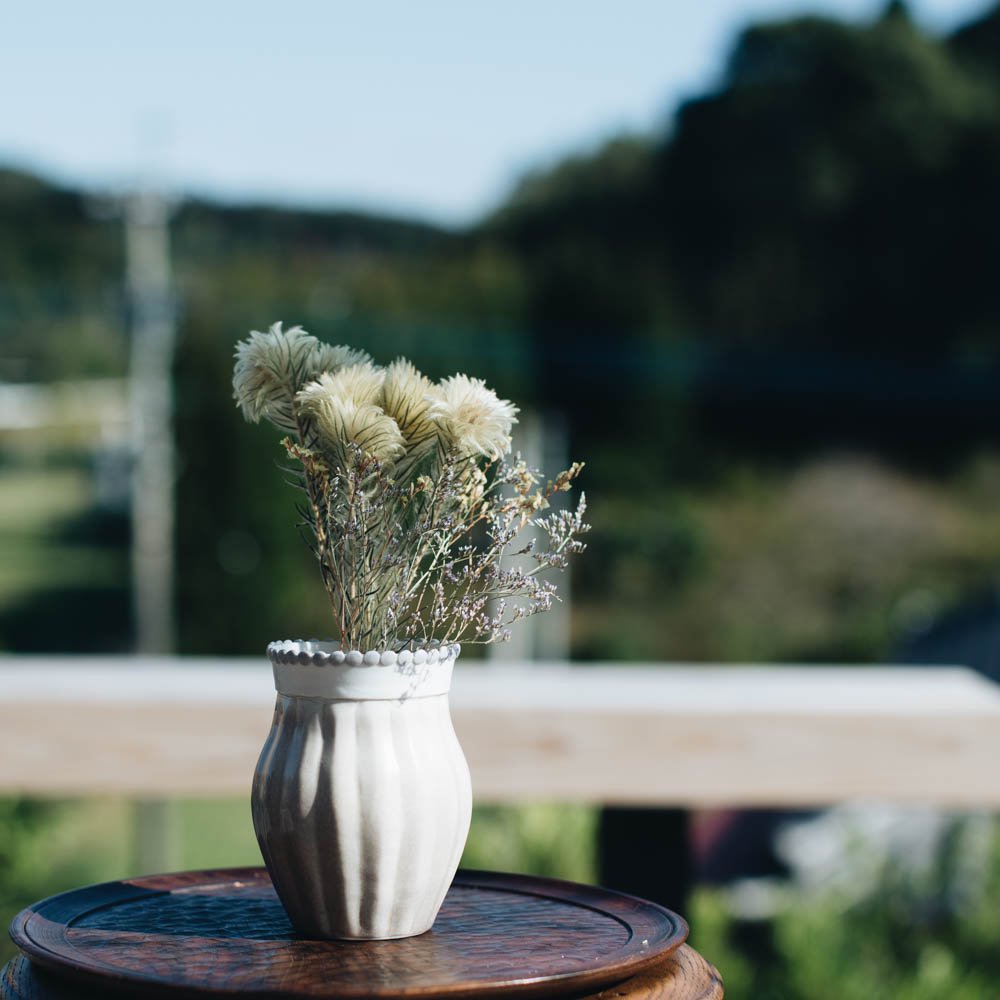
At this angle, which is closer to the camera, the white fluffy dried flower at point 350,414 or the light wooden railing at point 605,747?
the white fluffy dried flower at point 350,414

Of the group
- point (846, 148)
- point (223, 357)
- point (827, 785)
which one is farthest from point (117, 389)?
point (827, 785)

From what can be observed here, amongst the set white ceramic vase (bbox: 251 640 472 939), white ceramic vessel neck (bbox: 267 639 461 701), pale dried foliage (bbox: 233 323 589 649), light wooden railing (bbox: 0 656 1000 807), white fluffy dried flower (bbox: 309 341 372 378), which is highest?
white fluffy dried flower (bbox: 309 341 372 378)

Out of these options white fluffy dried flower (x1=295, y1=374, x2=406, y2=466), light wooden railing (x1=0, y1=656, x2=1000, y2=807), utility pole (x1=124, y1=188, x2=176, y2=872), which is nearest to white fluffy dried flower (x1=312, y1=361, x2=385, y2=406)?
white fluffy dried flower (x1=295, y1=374, x2=406, y2=466)

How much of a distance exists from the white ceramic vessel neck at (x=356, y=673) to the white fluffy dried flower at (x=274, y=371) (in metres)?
0.18

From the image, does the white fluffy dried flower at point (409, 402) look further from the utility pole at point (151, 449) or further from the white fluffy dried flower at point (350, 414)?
the utility pole at point (151, 449)

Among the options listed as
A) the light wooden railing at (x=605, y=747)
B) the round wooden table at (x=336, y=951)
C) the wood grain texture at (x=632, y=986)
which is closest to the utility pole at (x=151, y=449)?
the light wooden railing at (x=605, y=747)

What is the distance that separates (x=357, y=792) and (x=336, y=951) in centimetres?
12

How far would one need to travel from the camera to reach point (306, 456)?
1028 mm

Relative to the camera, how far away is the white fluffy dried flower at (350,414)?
101cm

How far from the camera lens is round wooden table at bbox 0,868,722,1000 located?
935 mm

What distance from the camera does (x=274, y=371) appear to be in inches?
41.7

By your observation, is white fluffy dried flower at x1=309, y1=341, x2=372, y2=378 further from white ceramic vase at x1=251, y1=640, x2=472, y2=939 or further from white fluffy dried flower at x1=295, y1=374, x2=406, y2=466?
white ceramic vase at x1=251, y1=640, x2=472, y2=939

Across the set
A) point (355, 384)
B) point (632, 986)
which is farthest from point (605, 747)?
point (355, 384)

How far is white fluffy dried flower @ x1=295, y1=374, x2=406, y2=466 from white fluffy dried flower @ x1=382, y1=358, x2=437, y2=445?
0.01 meters
